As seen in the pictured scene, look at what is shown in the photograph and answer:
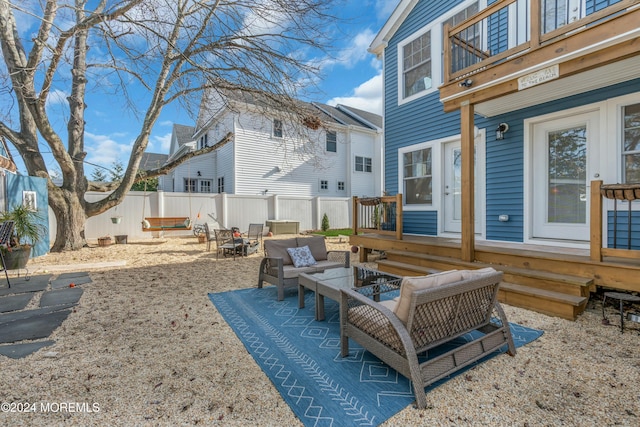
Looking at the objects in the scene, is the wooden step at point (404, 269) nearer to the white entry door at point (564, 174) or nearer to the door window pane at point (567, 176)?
the white entry door at point (564, 174)

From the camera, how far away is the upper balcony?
341cm

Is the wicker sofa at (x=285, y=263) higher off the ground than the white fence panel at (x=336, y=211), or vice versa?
the white fence panel at (x=336, y=211)

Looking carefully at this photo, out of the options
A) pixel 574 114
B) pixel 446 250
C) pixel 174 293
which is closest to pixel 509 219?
pixel 446 250

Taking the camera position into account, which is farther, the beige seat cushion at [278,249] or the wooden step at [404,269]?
the wooden step at [404,269]

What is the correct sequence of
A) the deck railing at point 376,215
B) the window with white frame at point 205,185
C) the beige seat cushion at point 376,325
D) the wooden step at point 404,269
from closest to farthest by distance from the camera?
1. the beige seat cushion at point 376,325
2. the wooden step at point 404,269
3. the deck railing at point 376,215
4. the window with white frame at point 205,185

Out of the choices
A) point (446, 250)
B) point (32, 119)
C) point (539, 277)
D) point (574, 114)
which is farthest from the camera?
point (32, 119)

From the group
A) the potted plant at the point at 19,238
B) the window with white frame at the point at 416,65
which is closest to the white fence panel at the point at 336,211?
the window with white frame at the point at 416,65

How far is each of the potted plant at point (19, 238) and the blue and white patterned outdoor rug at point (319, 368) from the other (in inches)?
210

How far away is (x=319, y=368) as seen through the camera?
2.54 meters

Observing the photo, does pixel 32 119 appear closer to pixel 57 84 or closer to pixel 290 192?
pixel 57 84

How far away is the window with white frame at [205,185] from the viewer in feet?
53.0

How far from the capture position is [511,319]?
357cm

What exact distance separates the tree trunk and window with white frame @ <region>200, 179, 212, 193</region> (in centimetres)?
739

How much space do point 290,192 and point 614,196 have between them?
42.5 feet
